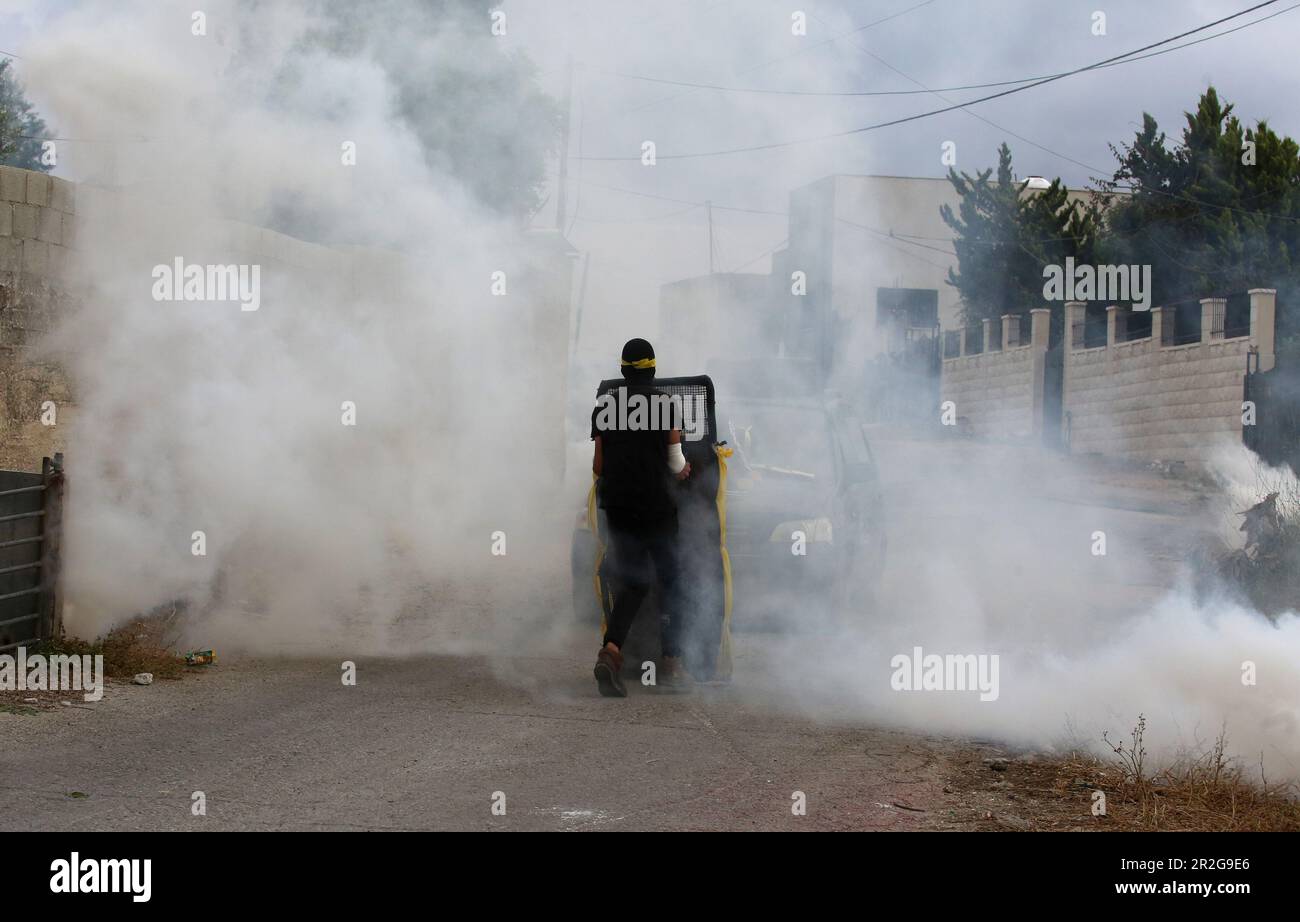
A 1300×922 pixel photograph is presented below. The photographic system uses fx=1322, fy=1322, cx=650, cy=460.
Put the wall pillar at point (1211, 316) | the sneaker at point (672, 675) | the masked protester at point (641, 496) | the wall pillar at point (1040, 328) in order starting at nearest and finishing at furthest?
the masked protester at point (641, 496) < the sneaker at point (672, 675) < the wall pillar at point (1211, 316) < the wall pillar at point (1040, 328)

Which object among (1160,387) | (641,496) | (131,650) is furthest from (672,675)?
(1160,387)

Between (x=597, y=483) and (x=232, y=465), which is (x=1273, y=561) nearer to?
(x=597, y=483)

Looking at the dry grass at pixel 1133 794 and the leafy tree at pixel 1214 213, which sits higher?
the leafy tree at pixel 1214 213

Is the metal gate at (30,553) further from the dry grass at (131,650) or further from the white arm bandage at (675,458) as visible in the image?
the white arm bandage at (675,458)

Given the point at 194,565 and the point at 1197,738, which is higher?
the point at 194,565

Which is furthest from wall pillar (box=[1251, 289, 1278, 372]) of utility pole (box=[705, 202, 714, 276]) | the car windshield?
the car windshield

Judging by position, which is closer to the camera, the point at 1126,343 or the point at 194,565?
the point at 194,565

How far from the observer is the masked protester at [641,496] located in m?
6.92

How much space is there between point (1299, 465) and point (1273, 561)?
3961 mm

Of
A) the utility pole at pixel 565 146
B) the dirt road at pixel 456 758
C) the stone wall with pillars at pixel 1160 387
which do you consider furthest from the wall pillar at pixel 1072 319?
the dirt road at pixel 456 758


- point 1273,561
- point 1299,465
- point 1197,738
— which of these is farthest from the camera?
point 1299,465

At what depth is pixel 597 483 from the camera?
7.20 meters
